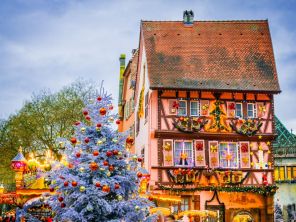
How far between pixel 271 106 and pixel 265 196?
5.76 meters

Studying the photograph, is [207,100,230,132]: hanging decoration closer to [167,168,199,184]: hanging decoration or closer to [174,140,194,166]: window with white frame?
[174,140,194,166]: window with white frame

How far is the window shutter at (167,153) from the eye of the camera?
32094 mm

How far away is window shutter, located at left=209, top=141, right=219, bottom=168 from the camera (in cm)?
3266

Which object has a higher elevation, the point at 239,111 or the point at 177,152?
the point at 239,111

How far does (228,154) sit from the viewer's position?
108ft

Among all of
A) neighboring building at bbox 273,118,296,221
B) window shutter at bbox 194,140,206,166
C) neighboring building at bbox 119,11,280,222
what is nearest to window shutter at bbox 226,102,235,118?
neighboring building at bbox 119,11,280,222

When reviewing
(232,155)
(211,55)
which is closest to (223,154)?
(232,155)

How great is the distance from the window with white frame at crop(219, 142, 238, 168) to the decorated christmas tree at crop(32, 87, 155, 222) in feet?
53.1

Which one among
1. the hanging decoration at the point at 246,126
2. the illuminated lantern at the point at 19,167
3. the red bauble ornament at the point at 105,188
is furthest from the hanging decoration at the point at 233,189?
the red bauble ornament at the point at 105,188

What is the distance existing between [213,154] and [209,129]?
1.57 metres

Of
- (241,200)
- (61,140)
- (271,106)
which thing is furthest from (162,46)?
(61,140)

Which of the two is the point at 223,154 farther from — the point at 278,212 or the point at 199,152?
the point at 278,212

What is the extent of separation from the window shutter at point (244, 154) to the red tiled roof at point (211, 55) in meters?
3.52

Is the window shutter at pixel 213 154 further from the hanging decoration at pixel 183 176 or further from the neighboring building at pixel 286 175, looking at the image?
the neighboring building at pixel 286 175
